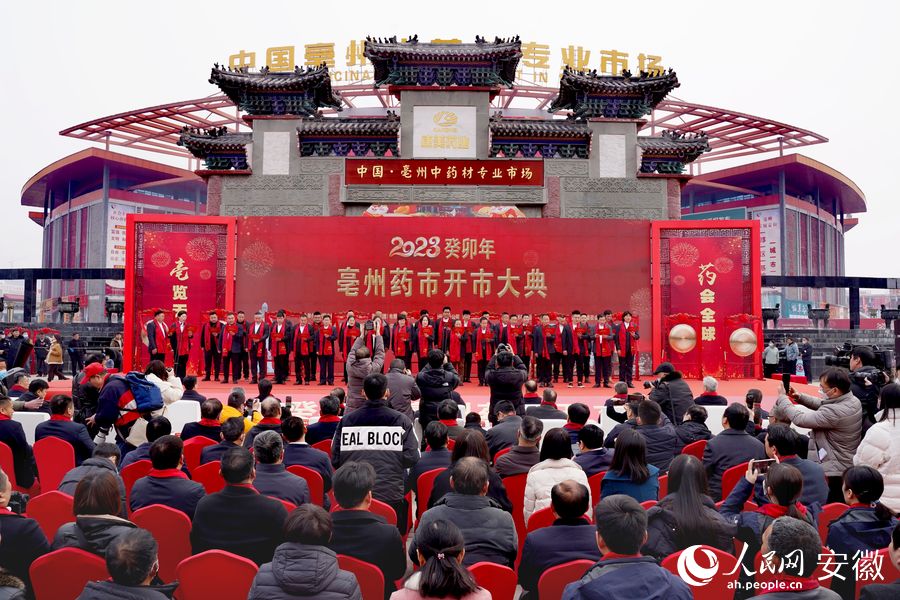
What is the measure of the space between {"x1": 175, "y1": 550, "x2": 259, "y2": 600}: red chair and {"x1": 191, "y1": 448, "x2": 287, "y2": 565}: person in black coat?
0.39 meters

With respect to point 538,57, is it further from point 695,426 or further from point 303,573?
point 303,573

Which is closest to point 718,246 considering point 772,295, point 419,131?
point 419,131

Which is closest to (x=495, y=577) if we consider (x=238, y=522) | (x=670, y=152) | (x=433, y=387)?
(x=238, y=522)

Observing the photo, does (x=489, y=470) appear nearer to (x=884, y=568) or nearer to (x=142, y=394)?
(x=884, y=568)

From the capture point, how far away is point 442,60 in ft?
47.2

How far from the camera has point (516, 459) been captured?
3625mm

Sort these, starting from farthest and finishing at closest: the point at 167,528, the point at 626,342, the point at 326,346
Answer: the point at 626,342
the point at 326,346
the point at 167,528

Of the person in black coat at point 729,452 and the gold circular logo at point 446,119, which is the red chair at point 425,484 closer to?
the person in black coat at point 729,452

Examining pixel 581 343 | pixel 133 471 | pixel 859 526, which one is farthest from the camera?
pixel 581 343

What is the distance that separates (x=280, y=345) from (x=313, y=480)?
723 centimetres

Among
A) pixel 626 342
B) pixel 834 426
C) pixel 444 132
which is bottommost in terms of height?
pixel 834 426

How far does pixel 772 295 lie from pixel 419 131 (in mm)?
20183

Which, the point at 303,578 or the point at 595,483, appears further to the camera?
the point at 595,483

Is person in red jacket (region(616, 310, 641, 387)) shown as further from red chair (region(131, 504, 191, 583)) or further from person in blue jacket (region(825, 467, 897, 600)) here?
red chair (region(131, 504, 191, 583))
